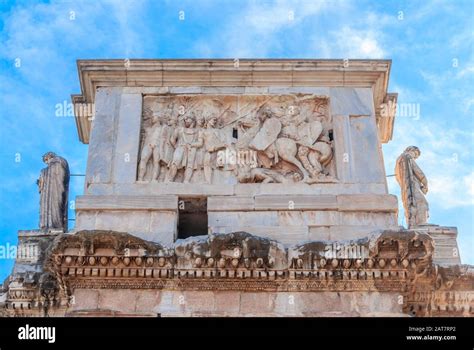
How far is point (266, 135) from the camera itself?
1455cm

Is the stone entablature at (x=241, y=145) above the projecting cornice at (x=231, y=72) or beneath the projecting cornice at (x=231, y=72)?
beneath

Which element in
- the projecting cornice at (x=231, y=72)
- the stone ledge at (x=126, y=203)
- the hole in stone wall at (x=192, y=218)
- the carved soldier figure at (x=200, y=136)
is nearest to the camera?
the stone ledge at (x=126, y=203)

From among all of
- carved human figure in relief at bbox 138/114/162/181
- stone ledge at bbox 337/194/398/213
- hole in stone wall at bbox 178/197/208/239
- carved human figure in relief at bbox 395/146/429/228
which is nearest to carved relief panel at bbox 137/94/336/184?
carved human figure in relief at bbox 138/114/162/181

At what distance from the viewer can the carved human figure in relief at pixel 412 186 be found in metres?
14.2

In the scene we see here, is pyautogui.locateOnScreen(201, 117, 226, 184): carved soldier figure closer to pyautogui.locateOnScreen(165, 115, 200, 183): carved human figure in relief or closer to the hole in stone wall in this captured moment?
pyautogui.locateOnScreen(165, 115, 200, 183): carved human figure in relief

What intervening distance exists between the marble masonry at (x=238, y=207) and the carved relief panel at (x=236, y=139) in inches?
0.9

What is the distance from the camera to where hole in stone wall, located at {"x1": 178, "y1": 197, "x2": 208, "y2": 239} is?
1373 cm

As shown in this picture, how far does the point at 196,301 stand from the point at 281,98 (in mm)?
4128

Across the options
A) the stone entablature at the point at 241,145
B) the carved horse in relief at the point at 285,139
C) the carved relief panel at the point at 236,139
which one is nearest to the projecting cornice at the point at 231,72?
the stone entablature at the point at 241,145

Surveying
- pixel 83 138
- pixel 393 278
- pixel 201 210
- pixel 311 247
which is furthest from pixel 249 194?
pixel 83 138

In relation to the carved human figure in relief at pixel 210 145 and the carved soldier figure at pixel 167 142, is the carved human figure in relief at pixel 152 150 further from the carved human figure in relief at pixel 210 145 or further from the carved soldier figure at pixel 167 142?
the carved human figure in relief at pixel 210 145

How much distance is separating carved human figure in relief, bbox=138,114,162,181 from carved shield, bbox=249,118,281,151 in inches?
57.1

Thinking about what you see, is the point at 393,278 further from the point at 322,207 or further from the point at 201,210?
the point at 201,210

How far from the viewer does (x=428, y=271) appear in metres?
12.7
